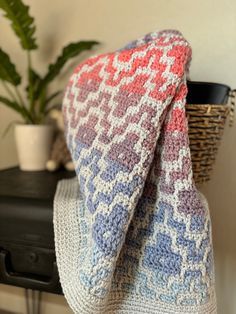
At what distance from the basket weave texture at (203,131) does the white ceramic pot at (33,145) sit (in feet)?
1.63

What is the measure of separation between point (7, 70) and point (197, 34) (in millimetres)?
520

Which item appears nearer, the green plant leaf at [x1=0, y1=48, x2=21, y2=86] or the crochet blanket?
the crochet blanket

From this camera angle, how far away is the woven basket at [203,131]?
67 centimetres

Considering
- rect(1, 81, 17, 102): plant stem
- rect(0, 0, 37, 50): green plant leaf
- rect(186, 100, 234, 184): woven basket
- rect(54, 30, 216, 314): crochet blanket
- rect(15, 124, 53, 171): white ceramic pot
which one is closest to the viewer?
rect(54, 30, 216, 314): crochet blanket

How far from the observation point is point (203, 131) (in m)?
0.69

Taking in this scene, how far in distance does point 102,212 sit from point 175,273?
151 millimetres

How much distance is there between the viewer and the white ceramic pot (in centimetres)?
104

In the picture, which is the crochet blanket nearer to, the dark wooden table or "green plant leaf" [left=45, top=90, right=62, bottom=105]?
the dark wooden table

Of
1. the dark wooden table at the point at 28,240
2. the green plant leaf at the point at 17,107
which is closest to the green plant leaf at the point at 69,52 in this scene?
the green plant leaf at the point at 17,107

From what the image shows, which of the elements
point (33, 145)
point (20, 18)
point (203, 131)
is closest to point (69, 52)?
point (20, 18)

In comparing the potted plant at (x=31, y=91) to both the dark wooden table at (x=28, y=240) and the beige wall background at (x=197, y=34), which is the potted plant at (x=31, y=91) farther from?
the dark wooden table at (x=28, y=240)

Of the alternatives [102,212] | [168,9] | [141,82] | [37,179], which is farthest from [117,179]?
[168,9]

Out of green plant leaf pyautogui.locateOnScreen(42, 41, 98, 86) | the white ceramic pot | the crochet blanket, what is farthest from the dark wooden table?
green plant leaf pyautogui.locateOnScreen(42, 41, 98, 86)

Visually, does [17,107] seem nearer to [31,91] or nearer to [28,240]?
[31,91]
